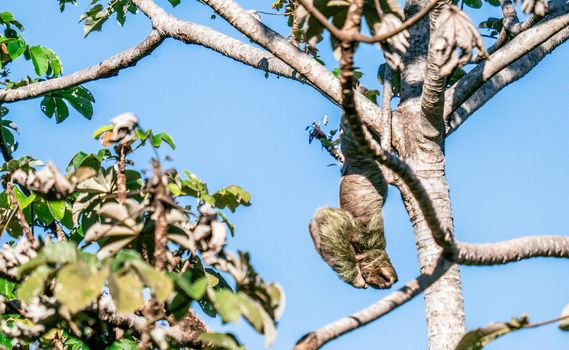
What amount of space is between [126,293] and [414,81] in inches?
128

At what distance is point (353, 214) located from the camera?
578 cm

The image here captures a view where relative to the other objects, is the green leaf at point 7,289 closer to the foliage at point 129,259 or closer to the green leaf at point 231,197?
the foliage at point 129,259

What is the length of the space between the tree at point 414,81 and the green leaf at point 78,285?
780 mm

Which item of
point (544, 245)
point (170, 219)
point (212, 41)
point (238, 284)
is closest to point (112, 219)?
point (170, 219)

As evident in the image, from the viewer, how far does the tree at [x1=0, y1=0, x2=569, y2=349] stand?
112 inches

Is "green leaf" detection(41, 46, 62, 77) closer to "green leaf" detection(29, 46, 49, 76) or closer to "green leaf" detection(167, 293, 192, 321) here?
"green leaf" detection(29, 46, 49, 76)

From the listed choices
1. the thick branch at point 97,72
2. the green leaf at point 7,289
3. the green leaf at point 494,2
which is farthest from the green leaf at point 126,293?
the green leaf at point 494,2

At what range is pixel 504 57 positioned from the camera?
4.69 meters

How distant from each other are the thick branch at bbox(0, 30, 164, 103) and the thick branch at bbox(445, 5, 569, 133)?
6.67 ft

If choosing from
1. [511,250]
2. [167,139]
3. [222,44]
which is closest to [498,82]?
[222,44]

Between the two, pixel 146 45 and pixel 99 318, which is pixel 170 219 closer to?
pixel 99 318

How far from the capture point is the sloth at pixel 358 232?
557 centimetres

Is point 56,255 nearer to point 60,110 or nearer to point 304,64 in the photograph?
point 304,64

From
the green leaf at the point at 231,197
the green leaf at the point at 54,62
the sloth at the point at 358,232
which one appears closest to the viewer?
the green leaf at the point at 231,197
